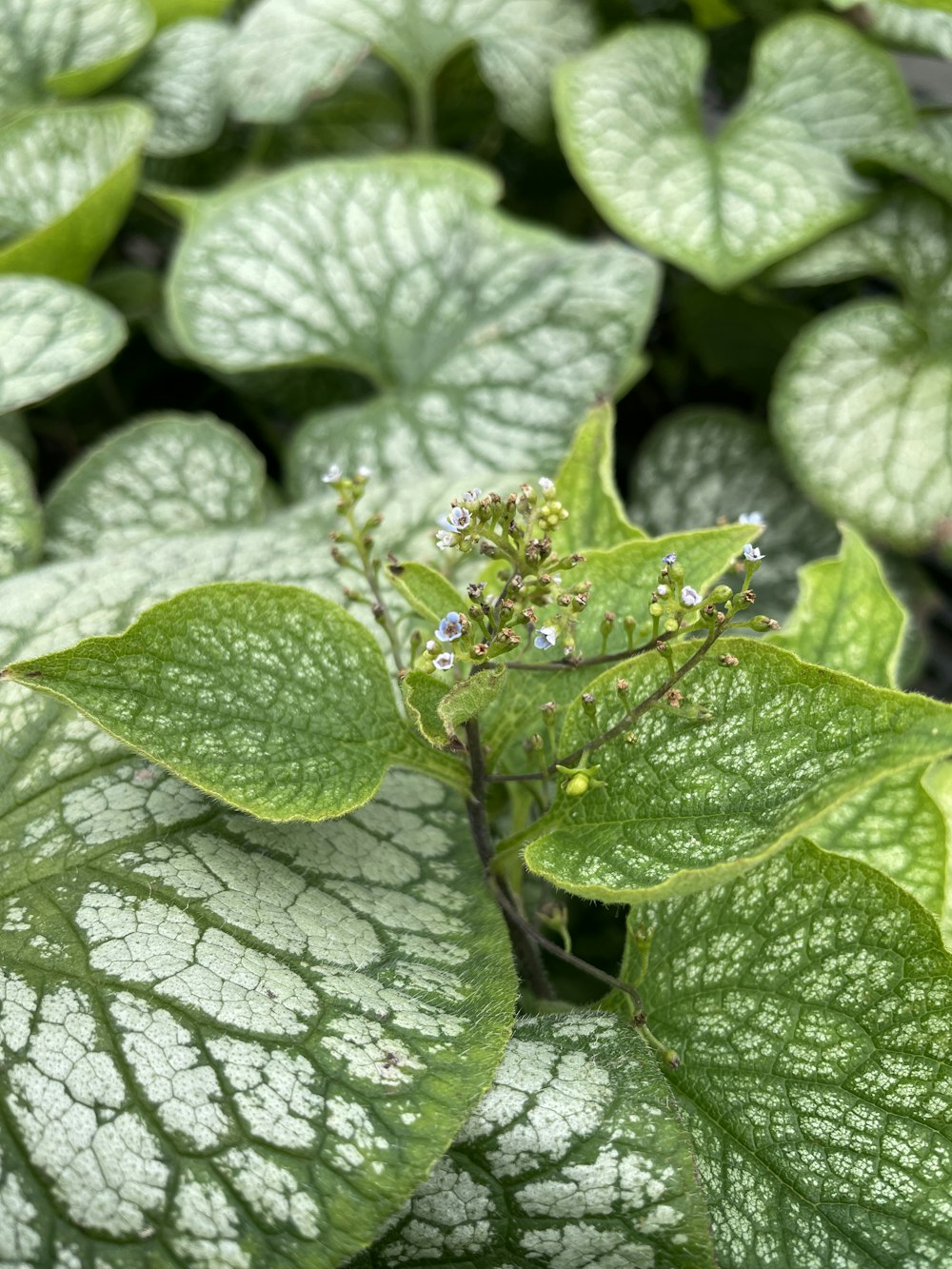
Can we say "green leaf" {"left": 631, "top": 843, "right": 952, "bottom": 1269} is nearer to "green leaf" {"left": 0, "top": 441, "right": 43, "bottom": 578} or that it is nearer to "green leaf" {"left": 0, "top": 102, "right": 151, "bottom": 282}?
"green leaf" {"left": 0, "top": 441, "right": 43, "bottom": 578}

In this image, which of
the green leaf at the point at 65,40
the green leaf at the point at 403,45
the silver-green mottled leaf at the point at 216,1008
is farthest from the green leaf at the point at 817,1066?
the green leaf at the point at 65,40

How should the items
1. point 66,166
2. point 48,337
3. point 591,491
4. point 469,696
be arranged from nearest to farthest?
point 469,696
point 591,491
point 48,337
point 66,166

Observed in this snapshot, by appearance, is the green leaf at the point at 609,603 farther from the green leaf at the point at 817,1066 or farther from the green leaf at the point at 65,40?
the green leaf at the point at 65,40

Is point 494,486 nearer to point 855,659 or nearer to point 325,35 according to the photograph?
point 855,659

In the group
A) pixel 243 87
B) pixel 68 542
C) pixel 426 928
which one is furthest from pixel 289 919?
pixel 243 87

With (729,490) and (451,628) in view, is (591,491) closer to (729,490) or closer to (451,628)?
(451,628)

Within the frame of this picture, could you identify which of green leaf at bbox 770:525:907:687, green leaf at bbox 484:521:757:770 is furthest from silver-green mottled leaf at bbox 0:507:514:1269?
green leaf at bbox 770:525:907:687

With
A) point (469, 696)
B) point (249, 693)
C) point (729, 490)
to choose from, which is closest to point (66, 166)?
point (729, 490)
